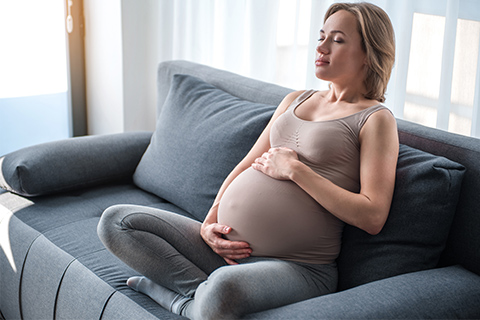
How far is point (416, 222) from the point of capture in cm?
136

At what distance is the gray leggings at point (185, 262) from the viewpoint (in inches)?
50.1

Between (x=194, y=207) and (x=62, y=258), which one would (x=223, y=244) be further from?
(x=62, y=258)

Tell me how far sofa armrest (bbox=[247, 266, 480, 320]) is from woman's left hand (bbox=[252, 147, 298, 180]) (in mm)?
369

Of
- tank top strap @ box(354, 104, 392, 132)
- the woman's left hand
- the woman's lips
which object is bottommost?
the woman's left hand

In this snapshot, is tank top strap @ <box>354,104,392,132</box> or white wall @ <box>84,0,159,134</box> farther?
white wall @ <box>84,0,159,134</box>

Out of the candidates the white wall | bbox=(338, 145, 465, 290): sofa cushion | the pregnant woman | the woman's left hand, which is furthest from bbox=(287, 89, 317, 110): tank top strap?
the white wall

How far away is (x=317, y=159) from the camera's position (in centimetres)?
144

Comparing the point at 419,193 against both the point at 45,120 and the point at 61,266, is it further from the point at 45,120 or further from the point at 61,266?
the point at 45,120

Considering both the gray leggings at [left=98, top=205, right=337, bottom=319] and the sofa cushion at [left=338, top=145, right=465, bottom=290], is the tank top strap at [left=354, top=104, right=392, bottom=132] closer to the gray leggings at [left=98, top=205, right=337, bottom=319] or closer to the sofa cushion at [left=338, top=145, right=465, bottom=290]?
the sofa cushion at [left=338, top=145, right=465, bottom=290]

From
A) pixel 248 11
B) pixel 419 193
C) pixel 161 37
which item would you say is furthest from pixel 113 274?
pixel 161 37

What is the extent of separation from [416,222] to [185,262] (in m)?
0.62

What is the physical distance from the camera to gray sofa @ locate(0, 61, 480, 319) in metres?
1.26

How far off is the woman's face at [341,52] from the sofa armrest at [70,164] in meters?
1.04

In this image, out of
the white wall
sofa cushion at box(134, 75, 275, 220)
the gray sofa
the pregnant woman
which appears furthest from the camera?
the white wall
